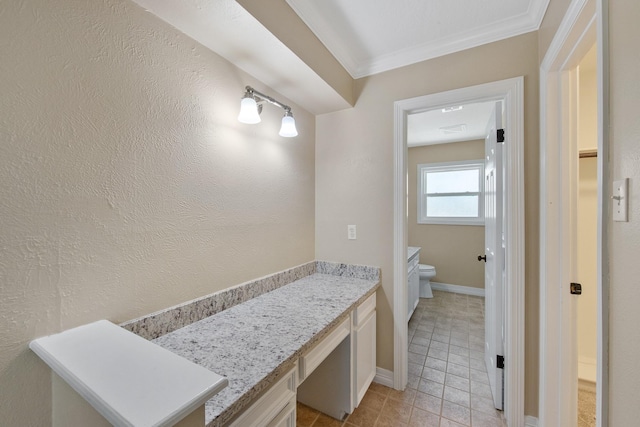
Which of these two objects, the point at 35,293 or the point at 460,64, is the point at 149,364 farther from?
the point at 460,64

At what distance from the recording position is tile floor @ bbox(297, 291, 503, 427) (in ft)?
5.20

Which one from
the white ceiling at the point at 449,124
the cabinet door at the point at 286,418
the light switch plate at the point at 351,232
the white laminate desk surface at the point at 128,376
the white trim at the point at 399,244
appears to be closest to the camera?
the white laminate desk surface at the point at 128,376

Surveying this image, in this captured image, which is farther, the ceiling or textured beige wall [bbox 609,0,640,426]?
the ceiling

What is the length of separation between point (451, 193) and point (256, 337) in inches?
153

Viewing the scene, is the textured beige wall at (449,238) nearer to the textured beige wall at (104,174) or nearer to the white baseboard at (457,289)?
the white baseboard at (457,289)

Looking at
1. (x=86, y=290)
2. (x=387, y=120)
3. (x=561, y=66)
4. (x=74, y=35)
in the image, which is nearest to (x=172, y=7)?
(x=74, y=35)

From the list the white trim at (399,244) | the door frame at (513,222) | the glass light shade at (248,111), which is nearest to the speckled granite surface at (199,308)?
the white trim at (399,244)

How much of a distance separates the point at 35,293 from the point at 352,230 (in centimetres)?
164

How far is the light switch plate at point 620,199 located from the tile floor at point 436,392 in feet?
5.04

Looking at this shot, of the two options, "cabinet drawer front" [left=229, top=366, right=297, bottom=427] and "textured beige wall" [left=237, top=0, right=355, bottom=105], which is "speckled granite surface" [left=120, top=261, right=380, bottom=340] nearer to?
"cabinet drawer front" [left=229, top=366, right=297, bottom=427]

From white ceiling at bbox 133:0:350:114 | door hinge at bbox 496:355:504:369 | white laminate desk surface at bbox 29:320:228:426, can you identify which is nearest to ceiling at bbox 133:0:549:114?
white ceiling at bbox 133:0:350:114

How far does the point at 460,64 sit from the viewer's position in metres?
1.66

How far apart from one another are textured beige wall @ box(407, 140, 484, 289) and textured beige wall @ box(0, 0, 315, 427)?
130 inches

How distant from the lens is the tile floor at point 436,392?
158 centimetres
